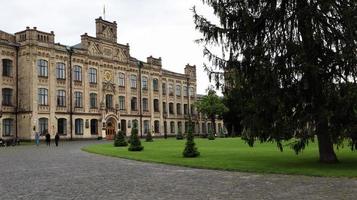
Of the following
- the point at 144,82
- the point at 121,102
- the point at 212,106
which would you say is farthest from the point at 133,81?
the point at 212,106

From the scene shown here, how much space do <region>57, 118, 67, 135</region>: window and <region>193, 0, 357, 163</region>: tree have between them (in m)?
43.6

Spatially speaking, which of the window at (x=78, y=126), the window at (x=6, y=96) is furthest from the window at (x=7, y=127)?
the window at (x=78, y=126)

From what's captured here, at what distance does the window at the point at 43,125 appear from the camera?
57656 millimetres

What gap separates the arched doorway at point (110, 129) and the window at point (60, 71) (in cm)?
1069

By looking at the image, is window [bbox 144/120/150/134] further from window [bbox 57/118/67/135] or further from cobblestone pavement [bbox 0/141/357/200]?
cobblestone pavement [bbox 0/141/357/200]

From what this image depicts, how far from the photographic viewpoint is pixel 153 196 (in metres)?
12.0

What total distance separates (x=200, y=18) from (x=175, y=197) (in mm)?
10875

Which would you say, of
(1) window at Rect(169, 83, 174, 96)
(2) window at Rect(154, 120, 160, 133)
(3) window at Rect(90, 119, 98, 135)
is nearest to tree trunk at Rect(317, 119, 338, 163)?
(3) window at Rect(90, 119, 98, 135)

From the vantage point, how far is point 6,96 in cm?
5672

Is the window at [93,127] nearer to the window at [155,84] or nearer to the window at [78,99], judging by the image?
the window at [78,99]

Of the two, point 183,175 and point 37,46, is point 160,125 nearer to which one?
point 37,46

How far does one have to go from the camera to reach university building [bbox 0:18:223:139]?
188ft

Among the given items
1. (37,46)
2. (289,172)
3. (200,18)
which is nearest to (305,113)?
(289,172)

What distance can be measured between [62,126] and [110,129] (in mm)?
9522
